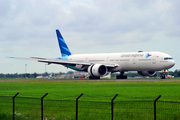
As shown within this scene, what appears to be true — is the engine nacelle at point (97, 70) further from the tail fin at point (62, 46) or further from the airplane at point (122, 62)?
the tail fin at point (62, 46)

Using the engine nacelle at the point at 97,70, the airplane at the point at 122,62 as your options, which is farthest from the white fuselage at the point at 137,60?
the engine nacelle at the point at 97,70

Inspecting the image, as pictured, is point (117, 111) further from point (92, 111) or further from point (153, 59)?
point (153, 59)

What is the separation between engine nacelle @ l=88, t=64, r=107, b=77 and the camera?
59612mm

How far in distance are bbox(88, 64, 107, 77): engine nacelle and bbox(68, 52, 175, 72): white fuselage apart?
252cm

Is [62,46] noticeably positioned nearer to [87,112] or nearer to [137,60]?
[137,60]

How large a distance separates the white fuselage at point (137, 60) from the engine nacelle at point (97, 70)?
2.52 metres

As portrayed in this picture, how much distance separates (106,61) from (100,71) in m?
3.69

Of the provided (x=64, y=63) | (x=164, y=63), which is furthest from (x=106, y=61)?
(x=164, y=63)

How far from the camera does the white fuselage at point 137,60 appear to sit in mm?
56438

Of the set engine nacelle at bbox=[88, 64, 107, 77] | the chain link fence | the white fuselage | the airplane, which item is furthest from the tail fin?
the chain link fence

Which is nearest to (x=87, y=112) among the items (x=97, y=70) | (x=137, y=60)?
(x=97, y=70)

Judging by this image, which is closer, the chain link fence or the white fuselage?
the chain link fence

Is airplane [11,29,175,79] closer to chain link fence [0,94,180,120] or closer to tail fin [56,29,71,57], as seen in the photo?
tail fin [56,29,71,57]

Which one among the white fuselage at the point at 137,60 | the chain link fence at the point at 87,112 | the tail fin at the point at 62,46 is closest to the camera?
the chain link fence at the point at 87,112
